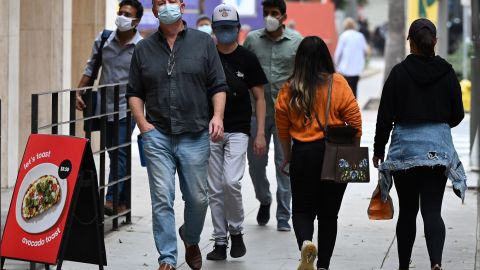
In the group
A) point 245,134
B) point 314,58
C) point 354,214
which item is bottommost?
point 354,214

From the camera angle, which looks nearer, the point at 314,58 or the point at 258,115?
the point at 314,58

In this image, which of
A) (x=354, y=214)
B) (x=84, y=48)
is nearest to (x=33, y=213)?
(x=354, y=214)

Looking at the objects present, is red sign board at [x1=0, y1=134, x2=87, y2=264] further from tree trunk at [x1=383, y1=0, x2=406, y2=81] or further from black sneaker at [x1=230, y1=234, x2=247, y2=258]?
tree trunk at [x1=383, y1=0, x2=406, y2=81]

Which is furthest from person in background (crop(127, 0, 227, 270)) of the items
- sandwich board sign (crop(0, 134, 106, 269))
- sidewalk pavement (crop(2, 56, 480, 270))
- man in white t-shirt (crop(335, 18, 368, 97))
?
man in white t-shirt (crop(335, 18, 368, 97))

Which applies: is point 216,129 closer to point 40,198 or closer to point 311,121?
point 311,121

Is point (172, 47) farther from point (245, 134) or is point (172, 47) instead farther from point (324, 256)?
point (324, 256)

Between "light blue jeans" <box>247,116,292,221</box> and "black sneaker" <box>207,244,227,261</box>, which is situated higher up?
"light blue jeans" <box>247,116,292,221</box>

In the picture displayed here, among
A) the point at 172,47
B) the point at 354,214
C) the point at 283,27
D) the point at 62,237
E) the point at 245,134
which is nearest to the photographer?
the point at 62,237

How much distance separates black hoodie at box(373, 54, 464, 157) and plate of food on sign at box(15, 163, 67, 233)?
206 cm

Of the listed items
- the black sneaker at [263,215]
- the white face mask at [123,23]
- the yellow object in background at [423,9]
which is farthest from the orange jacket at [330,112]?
the yellow object in background at [423,9]

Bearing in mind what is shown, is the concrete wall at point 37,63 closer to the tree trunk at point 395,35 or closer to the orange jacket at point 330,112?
the orange jacket at point 330,112

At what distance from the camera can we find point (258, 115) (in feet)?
28.3

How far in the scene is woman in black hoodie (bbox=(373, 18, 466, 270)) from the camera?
7.29 metres

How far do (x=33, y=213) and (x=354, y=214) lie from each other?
169 inches
